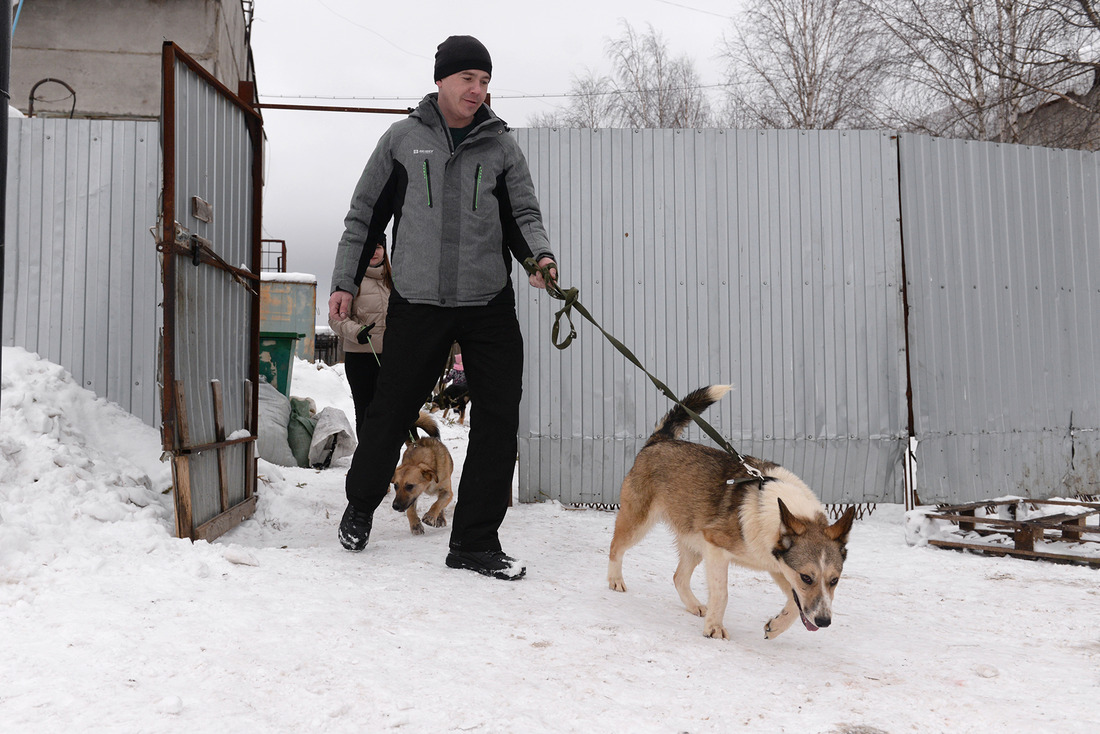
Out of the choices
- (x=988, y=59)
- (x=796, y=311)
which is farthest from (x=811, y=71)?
(x=796, y=311)

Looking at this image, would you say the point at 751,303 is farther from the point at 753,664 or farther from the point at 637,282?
the point at 753,664

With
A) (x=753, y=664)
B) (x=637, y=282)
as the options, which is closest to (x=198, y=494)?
(x=753, y=664)

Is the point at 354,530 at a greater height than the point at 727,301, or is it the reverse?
the point at 727,301

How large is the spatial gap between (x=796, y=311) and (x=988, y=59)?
9.84 metres

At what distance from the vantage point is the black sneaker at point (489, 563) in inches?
124

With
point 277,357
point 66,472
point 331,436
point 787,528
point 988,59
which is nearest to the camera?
point 787,528

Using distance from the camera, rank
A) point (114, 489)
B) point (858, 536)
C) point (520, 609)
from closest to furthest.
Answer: point (520, 609), point (114, 489), point (858, 536)

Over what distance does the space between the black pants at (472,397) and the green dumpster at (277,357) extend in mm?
5054

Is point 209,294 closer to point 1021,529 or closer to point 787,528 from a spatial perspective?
point 787,528

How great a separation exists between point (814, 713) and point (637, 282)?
3.73 meters

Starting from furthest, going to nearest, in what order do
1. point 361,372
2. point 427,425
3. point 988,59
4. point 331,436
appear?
point 988,59, point 331,436, point 427,425, point 361,372

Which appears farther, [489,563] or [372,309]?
[372,309]

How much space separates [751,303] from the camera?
17.5 ft

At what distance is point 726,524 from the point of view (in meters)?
2.78
